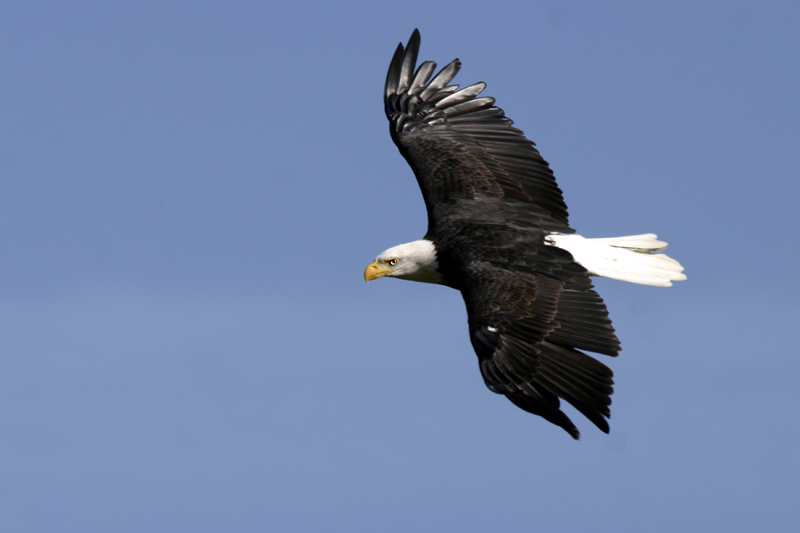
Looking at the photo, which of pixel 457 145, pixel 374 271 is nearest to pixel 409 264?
pixel 374 271

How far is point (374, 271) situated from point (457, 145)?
1.98 m

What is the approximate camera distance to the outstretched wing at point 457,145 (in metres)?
12.8

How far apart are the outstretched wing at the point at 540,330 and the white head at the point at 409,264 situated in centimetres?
73

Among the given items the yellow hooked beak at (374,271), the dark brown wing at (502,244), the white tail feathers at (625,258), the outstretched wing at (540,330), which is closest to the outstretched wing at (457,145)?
the dark brown wing at (502,244)

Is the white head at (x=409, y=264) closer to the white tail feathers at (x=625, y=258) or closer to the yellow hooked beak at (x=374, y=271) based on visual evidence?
the yellow hooked beak at (x=374, y=271)

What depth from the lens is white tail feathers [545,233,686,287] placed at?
1187 cm

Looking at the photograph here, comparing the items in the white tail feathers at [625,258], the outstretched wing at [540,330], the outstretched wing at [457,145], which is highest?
the outstretched wing at [457,145]

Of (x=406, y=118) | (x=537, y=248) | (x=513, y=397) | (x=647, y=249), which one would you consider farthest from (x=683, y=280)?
(x=406, y=118)

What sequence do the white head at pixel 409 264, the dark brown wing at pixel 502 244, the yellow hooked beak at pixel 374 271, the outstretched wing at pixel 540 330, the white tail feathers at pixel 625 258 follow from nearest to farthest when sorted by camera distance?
1. the outstretched wing at pixel 540 330
2. the dark brown wing at pixel 502 244
3. the white tail feathers at pixel 625 258
4. the white head at pixel 409 264
5. the yellow hooked beak at pixel 374 271

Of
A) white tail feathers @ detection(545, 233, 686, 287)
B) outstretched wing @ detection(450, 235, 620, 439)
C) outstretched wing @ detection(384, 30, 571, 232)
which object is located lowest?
outstretched wing @ detection(450, 235, 620, 439)

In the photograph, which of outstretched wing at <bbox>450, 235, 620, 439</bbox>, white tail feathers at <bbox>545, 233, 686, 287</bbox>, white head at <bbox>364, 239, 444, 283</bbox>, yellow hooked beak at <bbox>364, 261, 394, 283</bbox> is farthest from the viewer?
yellow hooked beak at <bbox>364, 261, 394, 283</bbox>

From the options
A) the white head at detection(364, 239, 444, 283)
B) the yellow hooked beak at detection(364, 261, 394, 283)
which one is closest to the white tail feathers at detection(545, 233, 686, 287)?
the white head at detection(364, 239, 444, 283)

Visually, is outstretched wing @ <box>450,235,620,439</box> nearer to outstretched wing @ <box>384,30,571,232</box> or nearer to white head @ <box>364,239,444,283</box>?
white head @ <box>364,239,444,283</box>

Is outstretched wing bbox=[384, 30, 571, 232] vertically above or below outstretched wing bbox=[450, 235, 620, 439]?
above
